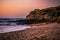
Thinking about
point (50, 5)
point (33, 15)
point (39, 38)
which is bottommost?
point (39, 38)

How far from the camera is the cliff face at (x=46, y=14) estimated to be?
12.3ft

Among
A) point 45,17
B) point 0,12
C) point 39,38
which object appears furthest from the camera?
point 45,17

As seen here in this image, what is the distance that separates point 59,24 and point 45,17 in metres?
0.45

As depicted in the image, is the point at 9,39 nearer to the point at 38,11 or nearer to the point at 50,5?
the point at 38,11

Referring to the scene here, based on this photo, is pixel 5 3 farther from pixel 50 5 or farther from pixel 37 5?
pixel 50 5

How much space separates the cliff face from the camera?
3740 mm

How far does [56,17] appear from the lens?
3814 mm

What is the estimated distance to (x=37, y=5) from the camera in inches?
146

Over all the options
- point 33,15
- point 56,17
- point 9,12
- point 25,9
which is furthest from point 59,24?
point 9,12

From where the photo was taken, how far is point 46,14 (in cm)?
402

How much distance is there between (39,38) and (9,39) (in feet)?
2.04

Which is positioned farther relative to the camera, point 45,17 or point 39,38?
point 45,17

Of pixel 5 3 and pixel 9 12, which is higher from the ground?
pixel 5 3

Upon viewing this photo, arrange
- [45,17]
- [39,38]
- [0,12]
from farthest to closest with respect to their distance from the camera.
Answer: [45,17]
[0,12]
[39,38]
